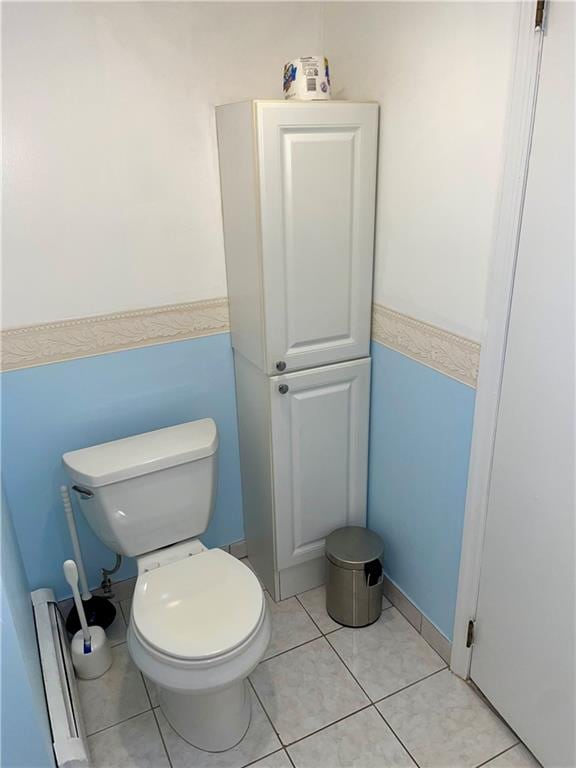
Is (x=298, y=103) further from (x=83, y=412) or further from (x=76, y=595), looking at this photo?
(x=76, y=595)

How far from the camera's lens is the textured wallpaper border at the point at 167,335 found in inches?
62.7

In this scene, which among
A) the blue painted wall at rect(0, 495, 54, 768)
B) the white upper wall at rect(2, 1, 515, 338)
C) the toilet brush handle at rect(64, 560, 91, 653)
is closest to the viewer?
the blue painted wall at rect(0, 495, 54, 768)

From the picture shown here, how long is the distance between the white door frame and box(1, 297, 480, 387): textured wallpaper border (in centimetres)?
8

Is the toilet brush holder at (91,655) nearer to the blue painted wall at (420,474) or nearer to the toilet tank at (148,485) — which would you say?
the toilet tank at (148,485)

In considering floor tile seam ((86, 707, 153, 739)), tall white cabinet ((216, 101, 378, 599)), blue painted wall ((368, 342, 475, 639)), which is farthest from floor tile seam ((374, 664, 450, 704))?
floor tile seam ((86, 707, 153, 739))

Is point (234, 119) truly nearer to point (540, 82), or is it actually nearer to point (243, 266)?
point (243, 266)

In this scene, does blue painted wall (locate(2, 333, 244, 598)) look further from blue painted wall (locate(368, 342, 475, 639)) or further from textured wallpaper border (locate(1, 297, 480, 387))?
blue painted wall (locate(368, 342, 475, 639))

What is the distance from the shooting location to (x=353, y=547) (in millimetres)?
1991

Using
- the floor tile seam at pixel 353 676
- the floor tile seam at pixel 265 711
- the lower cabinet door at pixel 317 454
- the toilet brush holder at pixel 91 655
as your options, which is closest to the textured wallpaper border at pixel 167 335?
the lower cabinet door at pixel 317 454

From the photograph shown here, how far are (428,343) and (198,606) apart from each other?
965mm

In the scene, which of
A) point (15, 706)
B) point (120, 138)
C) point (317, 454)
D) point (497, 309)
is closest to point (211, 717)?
point (15, 706)

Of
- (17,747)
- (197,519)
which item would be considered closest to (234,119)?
(197,519)

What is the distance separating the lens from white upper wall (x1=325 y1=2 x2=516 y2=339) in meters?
1.31

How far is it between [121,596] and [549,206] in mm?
1897
